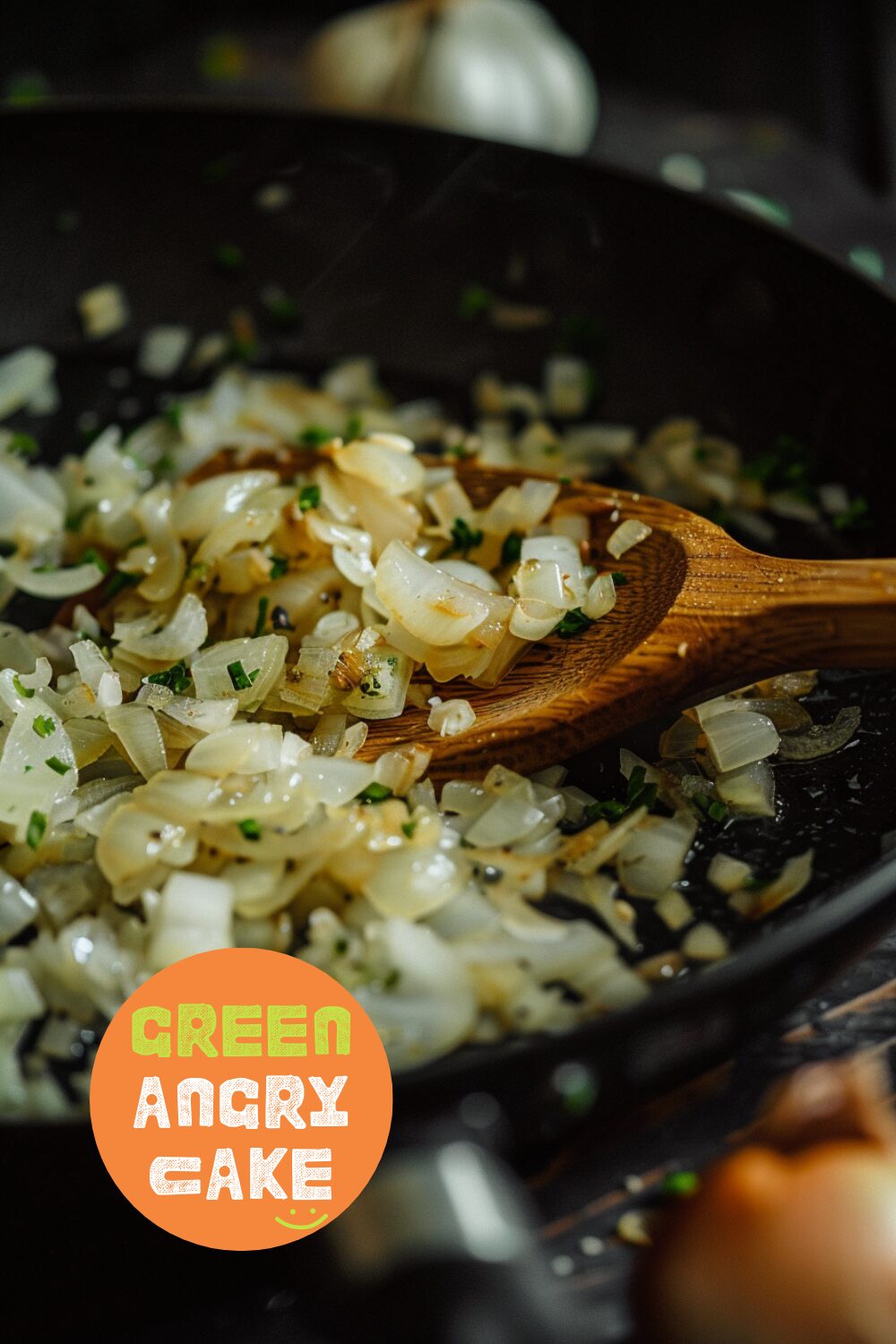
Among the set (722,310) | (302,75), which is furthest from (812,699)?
(302,75)

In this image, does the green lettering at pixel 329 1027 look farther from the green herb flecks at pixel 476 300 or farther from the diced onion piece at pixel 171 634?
the green herb flecks at pixel 476 300

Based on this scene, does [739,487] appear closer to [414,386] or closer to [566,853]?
[414,386]

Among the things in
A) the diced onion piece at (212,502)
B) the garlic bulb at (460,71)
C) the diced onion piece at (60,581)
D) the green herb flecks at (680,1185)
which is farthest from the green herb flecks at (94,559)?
the garlic bulb at (460,71)

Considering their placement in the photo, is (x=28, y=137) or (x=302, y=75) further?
(x=302, y=75)

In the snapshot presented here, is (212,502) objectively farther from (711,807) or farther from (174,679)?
(711,807)

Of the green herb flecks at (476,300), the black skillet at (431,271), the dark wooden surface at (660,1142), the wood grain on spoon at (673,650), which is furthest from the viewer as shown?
the green herb flecks at (476,300)

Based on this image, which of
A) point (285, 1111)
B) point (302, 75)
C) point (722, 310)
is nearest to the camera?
point (285, 1111)
